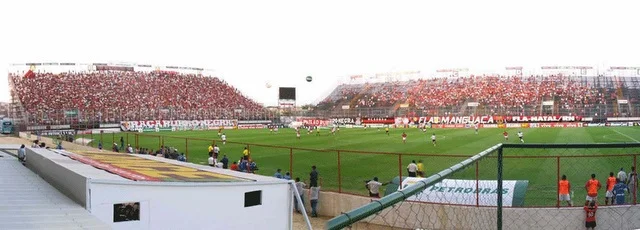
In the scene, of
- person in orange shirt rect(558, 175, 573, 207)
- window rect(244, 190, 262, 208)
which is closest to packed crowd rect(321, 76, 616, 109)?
person in orange shirt rect(558, 175, 573, 207)

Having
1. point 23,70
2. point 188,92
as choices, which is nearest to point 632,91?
point 188,92

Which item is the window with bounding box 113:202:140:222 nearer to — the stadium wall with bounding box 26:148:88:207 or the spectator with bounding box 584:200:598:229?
the stadium wall with bounding box 26:148:88:207

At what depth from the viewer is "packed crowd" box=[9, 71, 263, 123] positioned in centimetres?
7294

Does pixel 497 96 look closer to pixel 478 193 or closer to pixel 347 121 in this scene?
pixel 347 121

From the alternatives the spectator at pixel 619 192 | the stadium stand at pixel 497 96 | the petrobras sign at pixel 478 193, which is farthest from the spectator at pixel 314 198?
the stadium stand at pixel 497 96

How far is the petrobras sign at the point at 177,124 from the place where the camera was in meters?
68.2

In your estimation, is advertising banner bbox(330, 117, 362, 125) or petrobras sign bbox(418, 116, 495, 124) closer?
petrobras sign bbox(418, 116, 495, 124)

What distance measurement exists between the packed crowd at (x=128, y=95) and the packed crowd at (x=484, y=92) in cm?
2684

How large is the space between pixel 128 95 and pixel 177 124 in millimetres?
17178

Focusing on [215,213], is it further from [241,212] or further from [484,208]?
[484,208]

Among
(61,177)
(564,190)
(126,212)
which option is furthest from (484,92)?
(126,212)

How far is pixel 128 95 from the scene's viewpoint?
85.4 metres

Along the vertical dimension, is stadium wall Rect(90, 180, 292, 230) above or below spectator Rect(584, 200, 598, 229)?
above

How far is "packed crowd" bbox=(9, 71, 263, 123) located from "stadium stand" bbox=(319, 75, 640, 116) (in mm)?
23408
